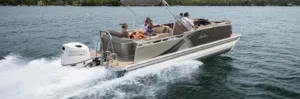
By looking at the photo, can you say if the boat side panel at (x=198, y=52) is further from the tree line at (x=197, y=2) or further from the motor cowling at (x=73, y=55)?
the tree line at (x=197, y=2)

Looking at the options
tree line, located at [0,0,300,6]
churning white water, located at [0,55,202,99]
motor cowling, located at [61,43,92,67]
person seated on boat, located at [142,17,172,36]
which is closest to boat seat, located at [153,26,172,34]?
person seated on boat, located at [142,17,172,36]

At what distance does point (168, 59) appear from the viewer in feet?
33.3

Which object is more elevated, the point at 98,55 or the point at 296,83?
the point at 98,55

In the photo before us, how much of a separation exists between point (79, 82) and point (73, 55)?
2.71ft

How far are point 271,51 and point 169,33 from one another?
6.80 meters

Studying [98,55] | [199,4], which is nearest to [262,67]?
[98,55]

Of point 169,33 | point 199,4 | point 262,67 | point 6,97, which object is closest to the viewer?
point 6,97

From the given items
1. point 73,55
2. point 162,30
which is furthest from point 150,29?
point 73,55

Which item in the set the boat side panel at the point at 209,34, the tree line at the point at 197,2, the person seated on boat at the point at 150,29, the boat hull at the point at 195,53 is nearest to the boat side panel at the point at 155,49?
the boat hull at the point at 195,53

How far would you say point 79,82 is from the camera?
8055mm

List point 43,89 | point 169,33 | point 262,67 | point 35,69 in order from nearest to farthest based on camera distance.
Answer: point 43,89 → point 35,69 → point 169,33 → point 262,67

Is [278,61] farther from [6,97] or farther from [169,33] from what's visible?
[6,97]

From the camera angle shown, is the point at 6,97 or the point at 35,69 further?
the point at 35,69

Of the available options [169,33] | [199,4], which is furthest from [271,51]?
[199,4]
